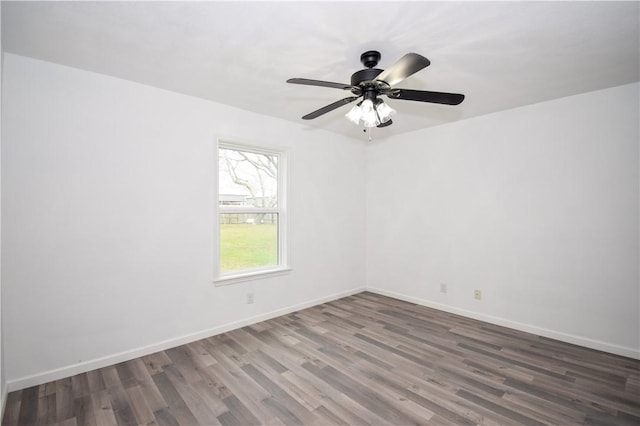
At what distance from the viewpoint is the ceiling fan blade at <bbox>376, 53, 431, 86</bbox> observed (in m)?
1.59

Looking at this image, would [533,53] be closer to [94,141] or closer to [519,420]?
[519,420]

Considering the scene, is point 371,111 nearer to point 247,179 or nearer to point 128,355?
point 247,179

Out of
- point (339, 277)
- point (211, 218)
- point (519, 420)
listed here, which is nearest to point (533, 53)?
point (519, 420)

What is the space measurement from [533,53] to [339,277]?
3.39m

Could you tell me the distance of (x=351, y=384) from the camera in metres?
2.30

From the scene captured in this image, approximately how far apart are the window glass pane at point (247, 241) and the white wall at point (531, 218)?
1854 mm

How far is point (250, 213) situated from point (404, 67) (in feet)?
8.16

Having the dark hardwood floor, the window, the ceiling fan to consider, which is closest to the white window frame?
the window

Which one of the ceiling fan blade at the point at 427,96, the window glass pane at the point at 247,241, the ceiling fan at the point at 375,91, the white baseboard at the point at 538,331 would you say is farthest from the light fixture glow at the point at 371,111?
the white baseboard at the point at 538,331

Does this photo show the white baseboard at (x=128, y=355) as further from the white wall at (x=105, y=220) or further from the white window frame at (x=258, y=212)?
the white window frame at (x=258, y=212)

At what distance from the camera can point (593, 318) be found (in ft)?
9.52

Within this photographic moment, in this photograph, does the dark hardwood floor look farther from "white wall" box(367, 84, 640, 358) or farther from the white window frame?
the white window frame

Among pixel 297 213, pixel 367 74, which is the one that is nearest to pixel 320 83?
pixel 367 74

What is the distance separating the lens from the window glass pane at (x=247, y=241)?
11.2 ft
